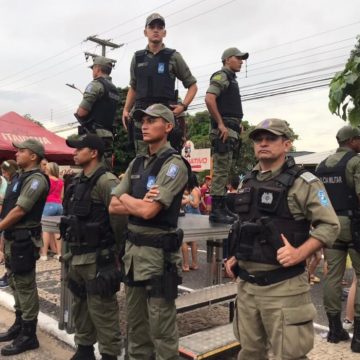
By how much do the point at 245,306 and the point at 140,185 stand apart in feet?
4.17

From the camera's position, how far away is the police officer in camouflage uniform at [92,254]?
4.04m

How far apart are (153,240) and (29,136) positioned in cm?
1065

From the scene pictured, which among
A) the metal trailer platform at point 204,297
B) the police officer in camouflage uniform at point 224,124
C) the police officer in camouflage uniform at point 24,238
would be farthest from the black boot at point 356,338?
the police officer in camouflage uniform at point 24,238

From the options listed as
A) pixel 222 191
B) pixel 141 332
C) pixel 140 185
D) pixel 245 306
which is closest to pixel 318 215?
pixel 245 306

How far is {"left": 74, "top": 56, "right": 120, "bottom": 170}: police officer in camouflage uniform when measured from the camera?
5691 mm

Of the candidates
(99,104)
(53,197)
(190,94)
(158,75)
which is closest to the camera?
(158,75)

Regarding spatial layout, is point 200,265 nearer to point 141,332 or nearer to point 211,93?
point 211,93

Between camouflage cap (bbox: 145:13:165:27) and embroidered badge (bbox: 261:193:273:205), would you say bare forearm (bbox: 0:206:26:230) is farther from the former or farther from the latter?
embroidered badge (bbox: 261:193:273:205)

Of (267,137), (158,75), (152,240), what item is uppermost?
(158,75)

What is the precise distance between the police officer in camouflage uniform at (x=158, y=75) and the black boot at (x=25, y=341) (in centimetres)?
229

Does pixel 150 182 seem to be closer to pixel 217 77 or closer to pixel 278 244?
pixel 278 244

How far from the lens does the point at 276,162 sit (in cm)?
312

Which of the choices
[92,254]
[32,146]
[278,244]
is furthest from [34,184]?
[278,244]

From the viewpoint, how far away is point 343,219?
16.4 feet
